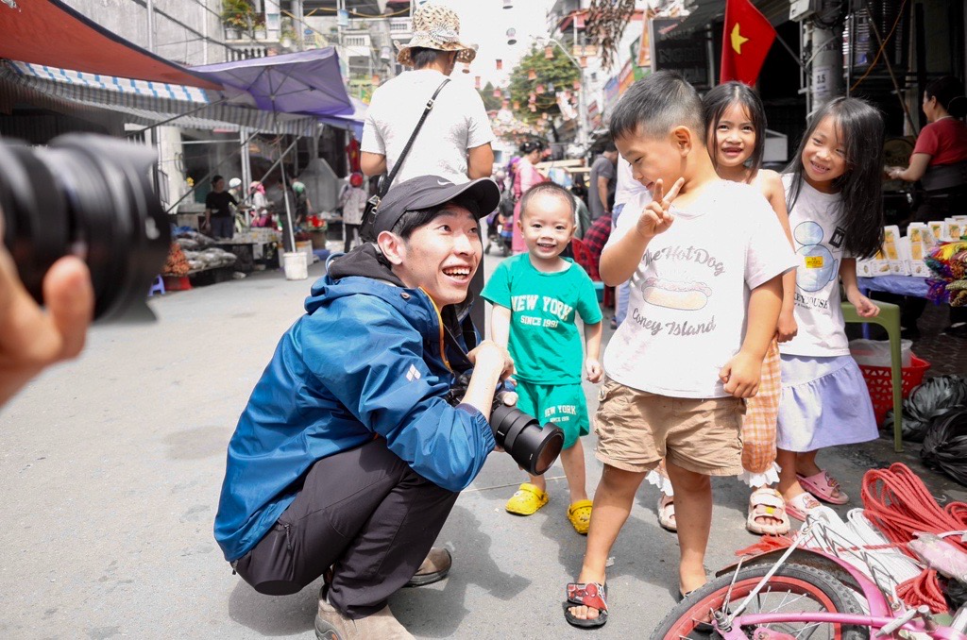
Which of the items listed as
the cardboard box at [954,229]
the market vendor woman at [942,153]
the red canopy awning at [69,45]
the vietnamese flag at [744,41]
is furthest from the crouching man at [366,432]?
the red canopy awning at [69,45]

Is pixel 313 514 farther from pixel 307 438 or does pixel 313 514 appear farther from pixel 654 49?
pixel 654 49

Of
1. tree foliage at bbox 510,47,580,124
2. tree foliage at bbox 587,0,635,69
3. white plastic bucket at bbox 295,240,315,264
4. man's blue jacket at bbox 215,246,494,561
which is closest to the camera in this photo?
man's blue jacket at bbox 215,246,494,561

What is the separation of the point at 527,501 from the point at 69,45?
6.30 metres

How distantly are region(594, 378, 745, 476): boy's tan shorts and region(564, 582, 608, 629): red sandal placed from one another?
15.8 inches

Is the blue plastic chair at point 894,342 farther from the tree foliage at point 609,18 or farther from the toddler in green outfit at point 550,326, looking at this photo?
the tree foliage at point 609,18

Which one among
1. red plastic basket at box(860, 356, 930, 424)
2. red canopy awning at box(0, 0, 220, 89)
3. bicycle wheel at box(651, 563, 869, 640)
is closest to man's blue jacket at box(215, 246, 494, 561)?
bicycle wheel at box(651, 563, 869, 640)

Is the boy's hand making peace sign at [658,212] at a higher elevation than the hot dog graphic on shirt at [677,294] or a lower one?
higher

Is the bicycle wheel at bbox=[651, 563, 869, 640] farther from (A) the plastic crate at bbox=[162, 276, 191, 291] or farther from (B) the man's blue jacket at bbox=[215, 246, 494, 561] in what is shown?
(A) the plastic crate at bbox=[162, 276, 191, 291]

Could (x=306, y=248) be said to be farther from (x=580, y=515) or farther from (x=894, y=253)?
(x=580, y=515)

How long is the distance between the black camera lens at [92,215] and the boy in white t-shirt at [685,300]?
4.89 feet

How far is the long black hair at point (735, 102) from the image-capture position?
2.81 meters

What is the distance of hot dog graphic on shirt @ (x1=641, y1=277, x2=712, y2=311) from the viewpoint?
2189 mm

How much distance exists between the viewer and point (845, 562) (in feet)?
5.58

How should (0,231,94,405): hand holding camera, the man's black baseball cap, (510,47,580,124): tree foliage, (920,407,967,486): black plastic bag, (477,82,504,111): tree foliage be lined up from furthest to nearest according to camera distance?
(477,82,504,111): tree foliage → (510,47,580,124): tree foliage → (920,407,967,486): black plastic bag → the man's black baseball cap → (0,231,94,405): hand holding camera
